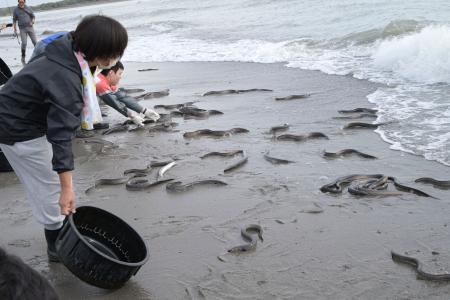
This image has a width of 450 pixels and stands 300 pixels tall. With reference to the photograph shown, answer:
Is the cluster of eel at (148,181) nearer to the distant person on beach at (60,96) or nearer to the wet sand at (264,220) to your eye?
the wet sand at (264,220)

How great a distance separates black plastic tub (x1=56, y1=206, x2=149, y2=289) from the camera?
11.7 ft

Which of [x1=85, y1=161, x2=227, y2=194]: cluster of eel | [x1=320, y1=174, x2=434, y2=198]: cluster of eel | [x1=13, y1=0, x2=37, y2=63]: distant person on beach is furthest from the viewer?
[x1=13, y1=0, x2=37, y2=63]: distant person on beach

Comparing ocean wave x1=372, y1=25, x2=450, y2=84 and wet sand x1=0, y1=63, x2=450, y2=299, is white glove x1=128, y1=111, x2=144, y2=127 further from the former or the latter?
ocean wave x1=372, y1=25, x2=450, y2=84

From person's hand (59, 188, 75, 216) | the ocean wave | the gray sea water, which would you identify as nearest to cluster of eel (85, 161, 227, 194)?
person's hand (59, 188, 75, 216)

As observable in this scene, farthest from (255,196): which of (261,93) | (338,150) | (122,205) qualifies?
(261,93)

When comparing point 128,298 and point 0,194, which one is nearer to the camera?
point 128,298

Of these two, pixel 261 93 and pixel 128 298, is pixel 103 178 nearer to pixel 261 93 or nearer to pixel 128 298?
pixel 128 298

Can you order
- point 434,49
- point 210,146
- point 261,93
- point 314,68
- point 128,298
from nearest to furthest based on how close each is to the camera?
point 128,298 < point 210,146 < point 261,93 < point 434,49 < point 314,68

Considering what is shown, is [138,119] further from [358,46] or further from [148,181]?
[358,46]

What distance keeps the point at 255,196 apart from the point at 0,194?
8.95 feet

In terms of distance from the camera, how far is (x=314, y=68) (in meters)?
13.3

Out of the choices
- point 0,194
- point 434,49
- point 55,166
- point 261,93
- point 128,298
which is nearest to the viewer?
point 55,166

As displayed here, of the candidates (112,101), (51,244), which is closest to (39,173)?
(51,244)

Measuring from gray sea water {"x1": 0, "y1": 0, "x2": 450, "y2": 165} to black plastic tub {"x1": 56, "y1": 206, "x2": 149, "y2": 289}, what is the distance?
3909 millimetres
